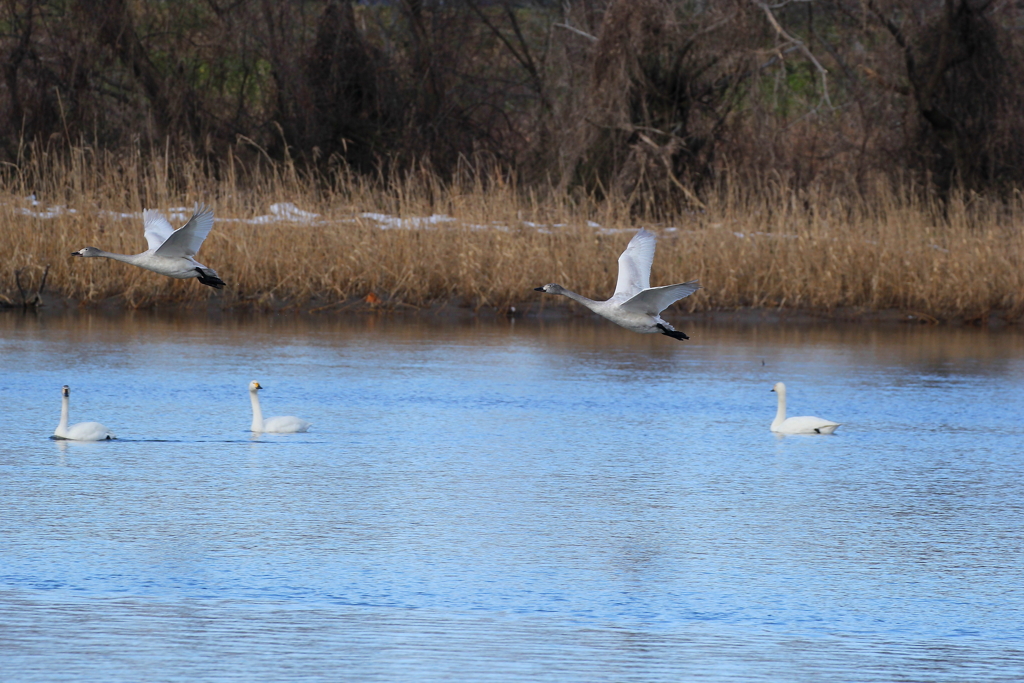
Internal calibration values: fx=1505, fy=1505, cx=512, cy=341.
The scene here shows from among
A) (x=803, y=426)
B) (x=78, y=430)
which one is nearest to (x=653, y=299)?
(x=803, y=426)

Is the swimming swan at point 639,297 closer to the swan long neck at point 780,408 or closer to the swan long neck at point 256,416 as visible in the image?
the swan long neck at point 780,408

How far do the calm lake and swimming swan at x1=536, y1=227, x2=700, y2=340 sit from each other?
75 cm

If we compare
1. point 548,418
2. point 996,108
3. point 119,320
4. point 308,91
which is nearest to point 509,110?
point 308,91

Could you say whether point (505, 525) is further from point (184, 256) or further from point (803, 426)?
point (184, 256)

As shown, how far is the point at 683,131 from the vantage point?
929 inches

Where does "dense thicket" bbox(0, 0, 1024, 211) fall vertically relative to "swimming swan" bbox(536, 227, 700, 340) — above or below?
above

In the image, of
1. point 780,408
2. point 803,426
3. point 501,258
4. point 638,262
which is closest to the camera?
point 638,262

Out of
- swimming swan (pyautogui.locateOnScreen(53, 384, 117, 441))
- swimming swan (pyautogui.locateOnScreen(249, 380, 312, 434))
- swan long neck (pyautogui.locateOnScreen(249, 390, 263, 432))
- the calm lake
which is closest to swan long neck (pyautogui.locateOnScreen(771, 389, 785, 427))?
the calm lake

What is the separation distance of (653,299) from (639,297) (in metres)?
0.10

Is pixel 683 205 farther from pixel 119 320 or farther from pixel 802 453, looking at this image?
pixel 802 453

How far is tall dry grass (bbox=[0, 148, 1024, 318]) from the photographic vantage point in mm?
17297

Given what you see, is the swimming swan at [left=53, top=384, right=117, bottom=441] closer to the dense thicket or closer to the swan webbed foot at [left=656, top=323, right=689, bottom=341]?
the swan webbed foot at [left=656, top=323, right=689, bottom=341]

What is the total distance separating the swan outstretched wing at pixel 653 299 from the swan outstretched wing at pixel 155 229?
3.50m

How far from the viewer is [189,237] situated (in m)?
9.26
